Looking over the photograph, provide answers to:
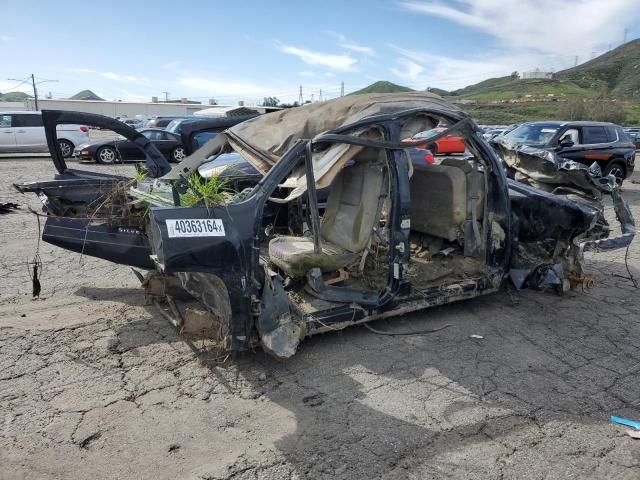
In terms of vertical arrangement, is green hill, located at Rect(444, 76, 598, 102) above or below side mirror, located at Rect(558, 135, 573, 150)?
above

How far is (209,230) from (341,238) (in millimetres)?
1515

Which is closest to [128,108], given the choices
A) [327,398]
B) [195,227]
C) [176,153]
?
[176,153]

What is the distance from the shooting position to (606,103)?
4347 cm

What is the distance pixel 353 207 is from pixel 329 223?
35cm

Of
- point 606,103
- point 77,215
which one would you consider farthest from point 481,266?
point 606,103

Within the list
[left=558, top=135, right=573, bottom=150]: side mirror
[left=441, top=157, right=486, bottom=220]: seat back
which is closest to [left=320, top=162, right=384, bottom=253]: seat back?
[left=441, top=157, right=486, bottom=220]: seat back

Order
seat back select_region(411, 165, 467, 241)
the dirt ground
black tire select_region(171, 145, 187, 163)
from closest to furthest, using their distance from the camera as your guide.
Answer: the dirt ground < seat back select_region(411, 165, 467, 241) < black tire select_region(171, 145, 187, 163)

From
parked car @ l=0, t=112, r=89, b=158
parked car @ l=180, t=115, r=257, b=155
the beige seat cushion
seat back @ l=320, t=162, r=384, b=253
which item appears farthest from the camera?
parked car @ l=0, t=112, r=89, b=158

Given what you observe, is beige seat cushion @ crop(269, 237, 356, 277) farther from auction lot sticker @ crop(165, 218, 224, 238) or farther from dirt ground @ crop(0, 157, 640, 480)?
auction lot sticker @ crop(165, 218, 224, 238)

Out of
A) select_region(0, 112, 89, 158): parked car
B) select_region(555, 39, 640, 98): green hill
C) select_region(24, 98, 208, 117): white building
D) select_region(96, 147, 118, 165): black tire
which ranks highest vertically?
select_region(555, 39, 640, 98): green hill

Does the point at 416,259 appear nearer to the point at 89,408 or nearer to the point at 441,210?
the point at 441,210

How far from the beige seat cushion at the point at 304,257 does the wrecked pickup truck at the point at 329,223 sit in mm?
13

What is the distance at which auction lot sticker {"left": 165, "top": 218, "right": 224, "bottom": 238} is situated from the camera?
3160 mm

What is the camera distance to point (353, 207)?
4391 millimetres
